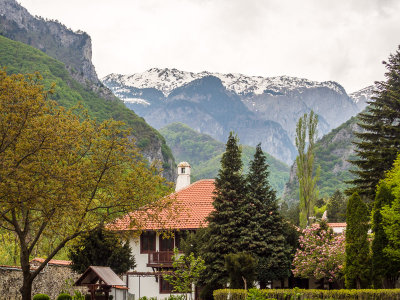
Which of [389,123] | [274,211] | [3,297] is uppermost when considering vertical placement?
[389,123]

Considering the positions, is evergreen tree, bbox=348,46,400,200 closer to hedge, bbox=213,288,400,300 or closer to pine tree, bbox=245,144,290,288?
pine tree, bbox=245,144,290,288

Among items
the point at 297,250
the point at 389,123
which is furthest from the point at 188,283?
the point at 389,123

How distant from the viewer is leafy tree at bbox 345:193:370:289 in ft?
82.9

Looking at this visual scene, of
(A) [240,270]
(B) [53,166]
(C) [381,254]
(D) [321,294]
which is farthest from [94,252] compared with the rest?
(C) [381,254]

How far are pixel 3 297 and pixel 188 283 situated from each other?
8360 millimetres

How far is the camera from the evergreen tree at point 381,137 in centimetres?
3325

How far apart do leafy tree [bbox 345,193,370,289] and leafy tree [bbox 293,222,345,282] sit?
4851mm

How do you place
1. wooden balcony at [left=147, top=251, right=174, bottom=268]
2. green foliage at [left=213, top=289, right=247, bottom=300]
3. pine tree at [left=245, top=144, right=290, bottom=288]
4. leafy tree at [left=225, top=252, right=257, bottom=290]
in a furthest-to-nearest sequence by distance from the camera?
wooden balcony at [left=147, top=251, right=174, bottom=268], pine tree at [left=245, top=144, right=290, bottom=288], leafy tree at [left=225, top=252, right=257, bottom=290], green foliage at [left=213, top=289, right=247, bottom=300]

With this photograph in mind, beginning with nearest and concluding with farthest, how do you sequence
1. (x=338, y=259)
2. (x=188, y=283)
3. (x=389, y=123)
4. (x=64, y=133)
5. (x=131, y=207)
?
(x=64, y=133) → (x=131, y=207) → (x=188, y=283) → (x=338, y=259) → (x=389, y=123)

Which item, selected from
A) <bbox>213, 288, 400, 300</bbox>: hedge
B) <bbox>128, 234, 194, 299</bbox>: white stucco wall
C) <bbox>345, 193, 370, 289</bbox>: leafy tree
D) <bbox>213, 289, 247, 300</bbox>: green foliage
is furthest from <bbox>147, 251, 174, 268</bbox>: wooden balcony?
<bbox>345, 193, 370, 289</bbox>: leafy tree

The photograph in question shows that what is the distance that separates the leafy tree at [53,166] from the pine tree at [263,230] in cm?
710

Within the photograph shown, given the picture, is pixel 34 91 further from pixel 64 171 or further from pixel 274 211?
pixel 274 211

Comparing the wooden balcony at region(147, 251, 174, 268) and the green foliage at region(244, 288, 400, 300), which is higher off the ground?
the wooden balcony at region(147, 251, 174, 268)

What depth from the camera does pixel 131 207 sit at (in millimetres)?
24156
